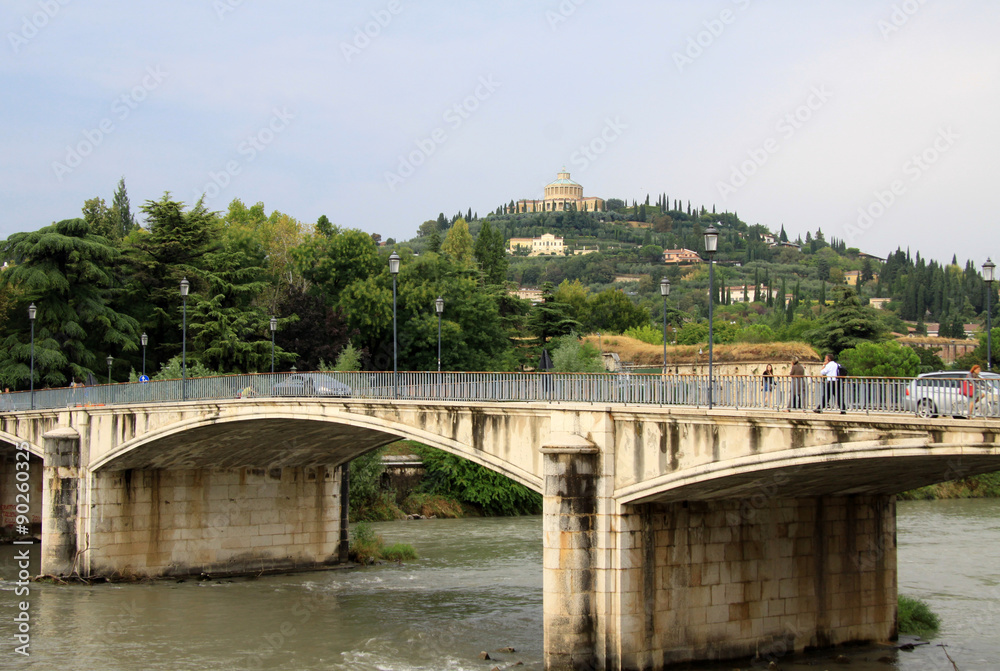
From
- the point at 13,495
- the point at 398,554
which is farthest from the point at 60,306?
the point at 398,554

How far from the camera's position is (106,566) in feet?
98.6

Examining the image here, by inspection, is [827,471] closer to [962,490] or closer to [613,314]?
[962,490]

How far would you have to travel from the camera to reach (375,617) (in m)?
25.0

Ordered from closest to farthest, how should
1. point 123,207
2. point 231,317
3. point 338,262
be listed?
point 231,317
point 338,262
point 123,207

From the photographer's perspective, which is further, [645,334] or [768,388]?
[645,334]

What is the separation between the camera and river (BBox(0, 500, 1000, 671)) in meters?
20.8

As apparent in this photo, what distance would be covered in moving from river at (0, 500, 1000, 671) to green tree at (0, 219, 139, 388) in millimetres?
12727

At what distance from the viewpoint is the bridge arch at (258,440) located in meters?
24.5

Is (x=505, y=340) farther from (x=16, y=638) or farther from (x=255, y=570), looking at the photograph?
(x=16, y=638)

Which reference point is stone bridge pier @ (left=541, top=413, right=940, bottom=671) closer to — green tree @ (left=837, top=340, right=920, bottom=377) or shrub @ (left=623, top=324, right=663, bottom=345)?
green tree @ (left=837, top=340, right=920, bottom=377)

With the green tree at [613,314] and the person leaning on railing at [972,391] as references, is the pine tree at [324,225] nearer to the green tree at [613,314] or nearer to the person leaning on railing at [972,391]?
the green tree at [613,314]

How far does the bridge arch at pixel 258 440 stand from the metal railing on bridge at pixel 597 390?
27.7 inches

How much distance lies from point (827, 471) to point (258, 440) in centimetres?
1709

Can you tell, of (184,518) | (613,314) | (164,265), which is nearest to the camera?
(184,518)
